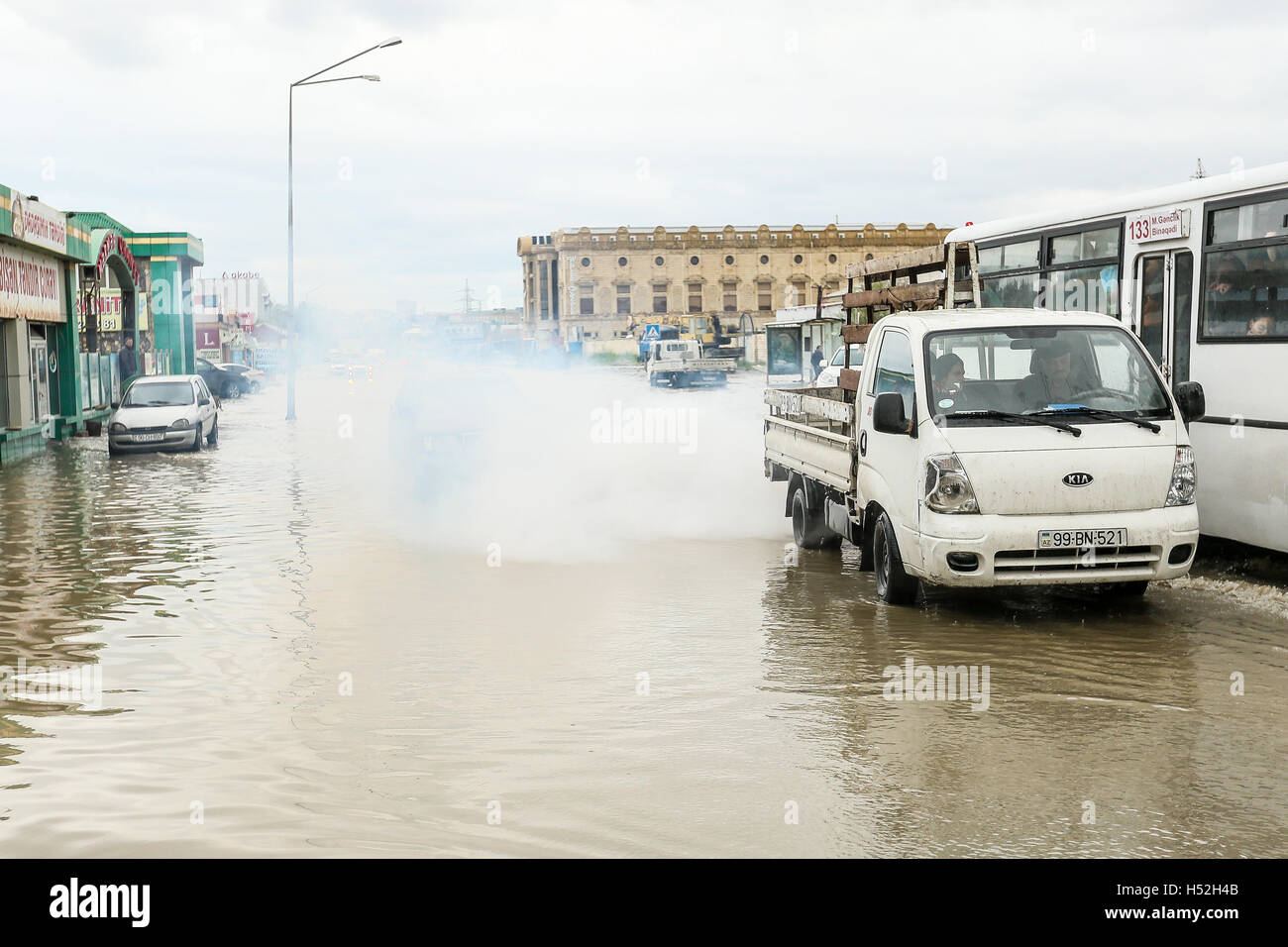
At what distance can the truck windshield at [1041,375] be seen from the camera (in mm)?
9383

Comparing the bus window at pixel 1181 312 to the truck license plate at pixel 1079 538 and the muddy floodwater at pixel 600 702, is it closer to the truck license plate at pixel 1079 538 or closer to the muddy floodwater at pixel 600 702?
the muddy floodwater at pixel 600 702

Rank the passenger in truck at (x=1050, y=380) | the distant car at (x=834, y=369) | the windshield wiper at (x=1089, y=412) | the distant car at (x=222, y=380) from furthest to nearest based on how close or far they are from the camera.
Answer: the distant car at (x=222, y=380) < the distant car at (x=834, y=369) < the passenger in truck at (x=1050, y=380) < the windshield wiper at (x=1089, y=412)

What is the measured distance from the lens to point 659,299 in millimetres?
145750

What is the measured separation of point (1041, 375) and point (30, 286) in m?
25.4

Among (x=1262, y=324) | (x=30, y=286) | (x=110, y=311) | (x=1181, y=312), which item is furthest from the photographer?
(x=110, y=311)

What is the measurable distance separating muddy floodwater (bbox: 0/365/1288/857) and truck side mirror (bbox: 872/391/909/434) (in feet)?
4.17

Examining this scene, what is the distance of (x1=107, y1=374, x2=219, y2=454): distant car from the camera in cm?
2631

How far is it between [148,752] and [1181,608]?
676cm

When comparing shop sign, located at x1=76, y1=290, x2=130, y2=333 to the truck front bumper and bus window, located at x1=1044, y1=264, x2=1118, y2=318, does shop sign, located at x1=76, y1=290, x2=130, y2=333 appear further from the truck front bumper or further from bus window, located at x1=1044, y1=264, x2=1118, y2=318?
the truck front bumper

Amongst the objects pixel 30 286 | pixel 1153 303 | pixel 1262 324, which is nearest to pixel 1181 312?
pixel 1153 303
